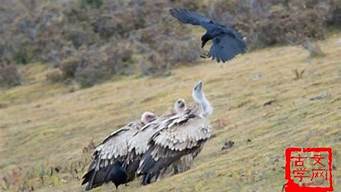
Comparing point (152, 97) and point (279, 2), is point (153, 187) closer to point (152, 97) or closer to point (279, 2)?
point (152, 97)

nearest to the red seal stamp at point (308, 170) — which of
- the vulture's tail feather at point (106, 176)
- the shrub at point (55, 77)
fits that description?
the vulture's tail feather at point (106, 176)

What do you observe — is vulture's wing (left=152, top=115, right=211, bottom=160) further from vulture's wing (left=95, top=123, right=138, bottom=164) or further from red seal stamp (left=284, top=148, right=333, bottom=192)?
red seal stamp (left=284, top=148, right=333, bottom=192)

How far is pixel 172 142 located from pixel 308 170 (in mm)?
2490

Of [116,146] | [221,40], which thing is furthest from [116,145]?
[221,40]

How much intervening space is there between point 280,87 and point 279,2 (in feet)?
54.2

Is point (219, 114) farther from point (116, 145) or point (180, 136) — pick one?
point (180, 136)

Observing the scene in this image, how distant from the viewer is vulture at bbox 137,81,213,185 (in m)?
11.7

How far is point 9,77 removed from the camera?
1347 inches

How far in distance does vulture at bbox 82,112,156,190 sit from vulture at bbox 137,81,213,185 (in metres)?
0.58

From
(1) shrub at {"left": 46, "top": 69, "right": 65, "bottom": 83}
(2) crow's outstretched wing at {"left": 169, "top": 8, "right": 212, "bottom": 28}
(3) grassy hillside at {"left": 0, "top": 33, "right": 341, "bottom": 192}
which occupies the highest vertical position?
(2) crow's outstretched wing at {"left": 169, "top": 8, "right": 212, "bottom": 28}

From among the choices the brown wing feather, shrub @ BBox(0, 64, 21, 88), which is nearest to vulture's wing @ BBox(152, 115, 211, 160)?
the brown wing feather

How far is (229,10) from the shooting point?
37.1 m

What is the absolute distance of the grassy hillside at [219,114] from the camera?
11.1m

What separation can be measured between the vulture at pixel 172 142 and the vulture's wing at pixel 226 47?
159cm
